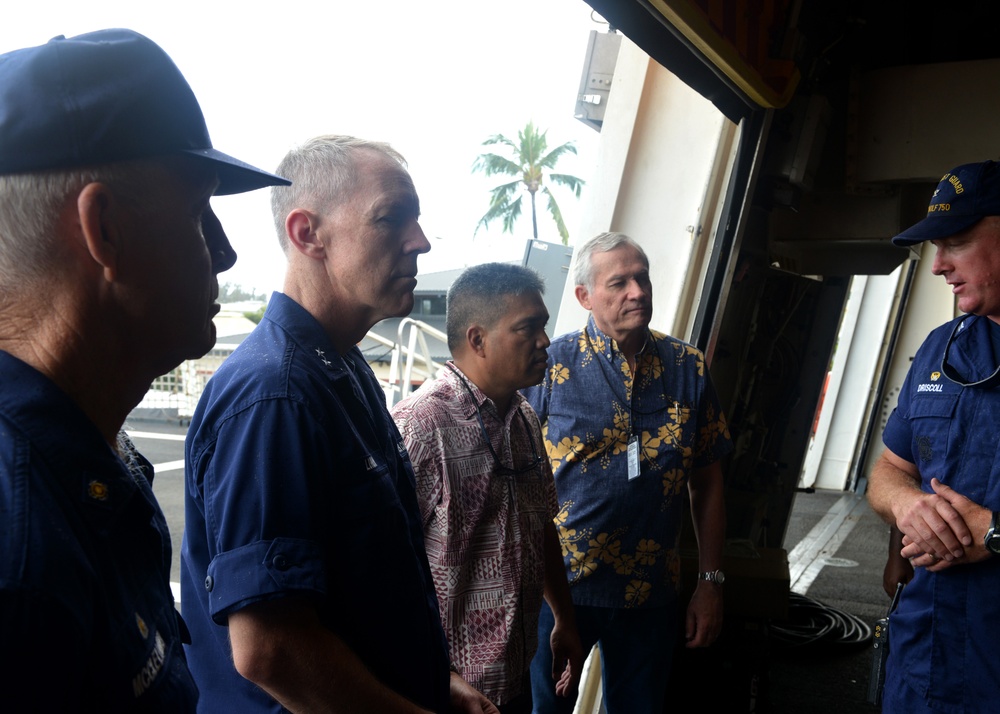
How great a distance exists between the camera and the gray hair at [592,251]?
8.32 ft

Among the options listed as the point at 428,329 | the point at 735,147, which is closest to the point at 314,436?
the point at 735,147

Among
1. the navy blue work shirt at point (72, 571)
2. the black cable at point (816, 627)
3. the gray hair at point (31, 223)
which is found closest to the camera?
the navy blue work shirt at point (72, 571)

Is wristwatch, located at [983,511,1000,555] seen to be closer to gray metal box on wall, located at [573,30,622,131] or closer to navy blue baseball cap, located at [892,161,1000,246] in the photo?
navy blue baseball cap, located at [892,161,1000,246]

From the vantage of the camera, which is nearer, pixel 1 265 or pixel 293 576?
pixel 1 265

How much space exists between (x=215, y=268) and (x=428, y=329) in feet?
18.2

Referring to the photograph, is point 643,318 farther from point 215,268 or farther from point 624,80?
point 215,268

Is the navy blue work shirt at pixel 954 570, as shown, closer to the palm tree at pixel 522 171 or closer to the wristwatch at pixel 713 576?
the wristwatch at pixel 713 576

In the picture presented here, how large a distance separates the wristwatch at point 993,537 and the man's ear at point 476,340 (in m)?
1.18

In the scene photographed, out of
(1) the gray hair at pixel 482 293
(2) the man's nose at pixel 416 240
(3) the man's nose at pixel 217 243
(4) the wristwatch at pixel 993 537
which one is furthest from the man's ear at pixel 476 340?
(4) the wristwatch at pixel 993 537

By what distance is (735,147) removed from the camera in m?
3.04

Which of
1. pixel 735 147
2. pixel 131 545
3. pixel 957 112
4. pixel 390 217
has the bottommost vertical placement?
pixel 131 545

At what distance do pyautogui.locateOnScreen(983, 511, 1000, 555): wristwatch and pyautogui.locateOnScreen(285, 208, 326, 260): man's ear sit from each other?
1503 millimetres

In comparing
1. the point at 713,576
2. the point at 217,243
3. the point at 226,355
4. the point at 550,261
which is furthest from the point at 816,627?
the point at 226,355

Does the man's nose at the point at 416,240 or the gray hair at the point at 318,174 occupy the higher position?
the gray hair at the point at 318,174
